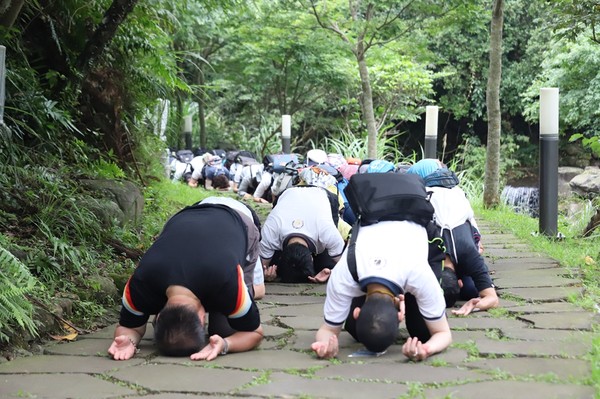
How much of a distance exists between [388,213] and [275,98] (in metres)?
19.2

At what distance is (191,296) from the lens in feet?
13.2

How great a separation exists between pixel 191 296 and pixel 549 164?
5797 millimetres

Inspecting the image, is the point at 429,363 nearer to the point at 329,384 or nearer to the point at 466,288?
the point at 329,384

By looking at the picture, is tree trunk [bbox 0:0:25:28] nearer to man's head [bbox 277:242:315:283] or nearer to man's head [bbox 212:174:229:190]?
man's head [bbox 277:242:315:283]

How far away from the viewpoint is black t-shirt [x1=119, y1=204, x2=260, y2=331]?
4059mm

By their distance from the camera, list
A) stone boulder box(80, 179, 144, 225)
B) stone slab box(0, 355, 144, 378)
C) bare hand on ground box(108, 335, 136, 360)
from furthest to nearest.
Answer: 1. stone boulder box(80, 179, 144, 225)
2. bare hand on ground box(108, 335, 136, 360)
3. stone slab box(0, 355, 144, 378)

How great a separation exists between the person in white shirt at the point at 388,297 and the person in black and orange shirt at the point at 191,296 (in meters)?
0.47

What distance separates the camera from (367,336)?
4027mm

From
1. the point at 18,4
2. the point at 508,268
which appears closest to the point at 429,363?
the point at 508,268

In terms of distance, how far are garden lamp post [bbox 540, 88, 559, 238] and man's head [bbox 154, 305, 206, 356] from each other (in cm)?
568

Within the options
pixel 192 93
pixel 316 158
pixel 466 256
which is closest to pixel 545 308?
pixel 466 256

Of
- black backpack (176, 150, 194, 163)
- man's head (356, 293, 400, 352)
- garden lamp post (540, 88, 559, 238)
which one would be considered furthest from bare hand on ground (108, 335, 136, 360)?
black backpack (176, 150, 194, 163)

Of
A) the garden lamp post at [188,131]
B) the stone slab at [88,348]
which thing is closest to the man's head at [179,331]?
the stone slab at [88,348]

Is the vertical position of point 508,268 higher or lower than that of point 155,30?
lower
